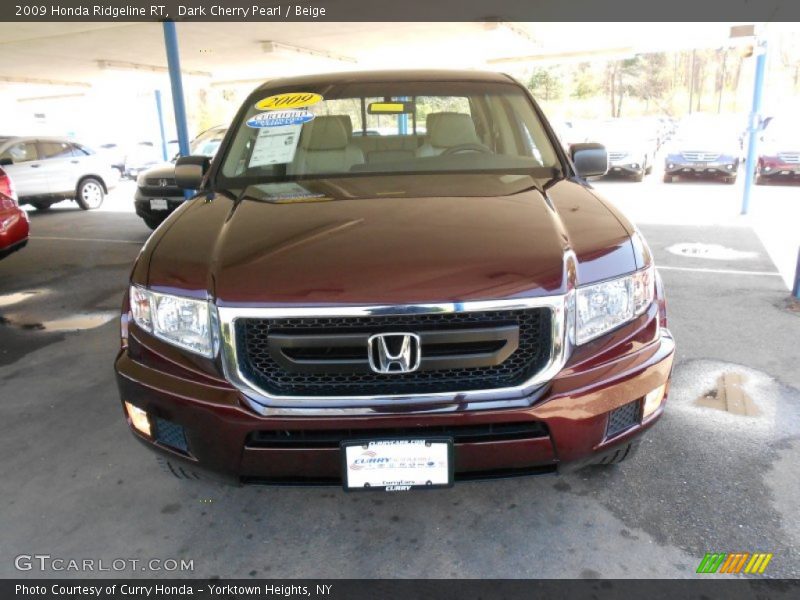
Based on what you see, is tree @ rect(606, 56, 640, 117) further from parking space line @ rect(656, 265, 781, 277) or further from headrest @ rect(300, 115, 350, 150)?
headrest @ rect(300, 115, 350, 150)

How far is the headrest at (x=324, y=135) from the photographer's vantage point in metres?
3.18

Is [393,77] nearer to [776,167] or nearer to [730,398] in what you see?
[730,398]

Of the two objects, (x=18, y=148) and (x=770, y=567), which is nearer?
(x=770, y=567)

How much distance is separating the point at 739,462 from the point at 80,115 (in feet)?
136

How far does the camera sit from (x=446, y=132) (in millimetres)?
3244

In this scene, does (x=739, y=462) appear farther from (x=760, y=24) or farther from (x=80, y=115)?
(x=80, y=115)

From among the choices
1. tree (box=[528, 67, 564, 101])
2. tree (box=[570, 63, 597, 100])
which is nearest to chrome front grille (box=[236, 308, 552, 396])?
tree (box=[528, 67, 564, 101])

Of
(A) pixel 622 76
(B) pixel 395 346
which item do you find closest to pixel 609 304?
(B) pixel 395 346

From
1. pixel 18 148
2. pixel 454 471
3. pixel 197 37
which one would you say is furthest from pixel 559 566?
pixel 197 37

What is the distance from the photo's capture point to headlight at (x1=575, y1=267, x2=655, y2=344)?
1.99 meters

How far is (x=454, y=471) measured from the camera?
6.39 ft

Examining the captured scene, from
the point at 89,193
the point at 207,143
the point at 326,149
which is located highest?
the point at 326,149

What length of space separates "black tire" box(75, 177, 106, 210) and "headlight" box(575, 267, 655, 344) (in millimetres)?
12917

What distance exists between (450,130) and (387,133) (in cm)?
33
